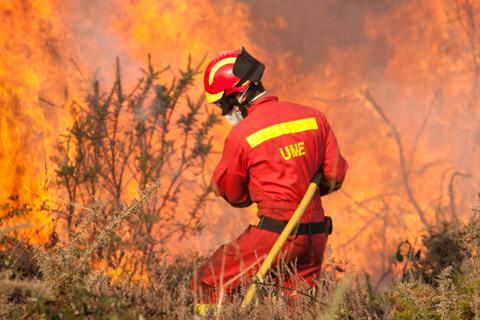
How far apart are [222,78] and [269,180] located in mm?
713

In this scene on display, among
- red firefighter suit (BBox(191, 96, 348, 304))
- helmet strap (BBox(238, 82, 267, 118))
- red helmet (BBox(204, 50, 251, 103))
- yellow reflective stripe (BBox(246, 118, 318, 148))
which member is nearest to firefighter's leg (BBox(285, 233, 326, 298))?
red firefighter suit (BBox(191, 96, 348, 304))

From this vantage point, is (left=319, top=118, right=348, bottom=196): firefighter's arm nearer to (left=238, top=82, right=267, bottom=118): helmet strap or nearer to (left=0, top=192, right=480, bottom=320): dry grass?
(left=238, top=82, right=267, bottom=118): helmet strap

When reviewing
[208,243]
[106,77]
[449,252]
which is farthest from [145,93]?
[449,252]

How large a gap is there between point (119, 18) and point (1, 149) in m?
1.66

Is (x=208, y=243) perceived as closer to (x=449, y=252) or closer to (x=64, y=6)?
(x=449, y=252)

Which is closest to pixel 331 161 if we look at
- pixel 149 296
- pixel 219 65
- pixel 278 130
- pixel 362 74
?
pixel 278 130

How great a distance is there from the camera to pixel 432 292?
8.25ft

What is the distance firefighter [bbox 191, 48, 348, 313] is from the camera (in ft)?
9.44

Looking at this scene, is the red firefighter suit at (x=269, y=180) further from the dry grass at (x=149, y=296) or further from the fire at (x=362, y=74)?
the fire at (x=362, y=74)

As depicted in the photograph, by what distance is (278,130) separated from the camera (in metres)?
2.93

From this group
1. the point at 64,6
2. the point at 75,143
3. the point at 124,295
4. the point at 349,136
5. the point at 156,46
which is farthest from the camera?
the point at 349,136

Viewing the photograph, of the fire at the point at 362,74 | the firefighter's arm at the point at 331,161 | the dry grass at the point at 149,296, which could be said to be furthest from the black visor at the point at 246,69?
the fire at the point at 362,74

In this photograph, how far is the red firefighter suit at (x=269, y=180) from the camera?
288 centimetres

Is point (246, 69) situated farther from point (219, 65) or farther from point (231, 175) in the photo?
point (231, 175)
